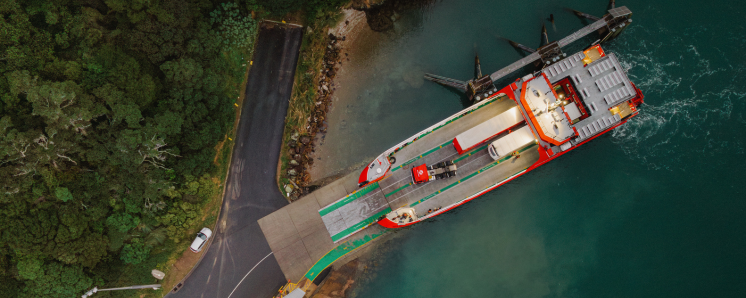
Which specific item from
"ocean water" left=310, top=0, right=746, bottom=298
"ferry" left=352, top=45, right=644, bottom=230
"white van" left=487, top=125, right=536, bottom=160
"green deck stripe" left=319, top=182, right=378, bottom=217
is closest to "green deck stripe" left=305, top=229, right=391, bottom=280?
"ocean water" left=310, top=0, right=746, bottom=298

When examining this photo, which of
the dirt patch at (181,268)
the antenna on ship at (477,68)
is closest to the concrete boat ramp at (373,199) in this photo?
the antenna on ship at (477,68)

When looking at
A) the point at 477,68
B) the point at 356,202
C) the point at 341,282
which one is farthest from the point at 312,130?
the point at 477,68

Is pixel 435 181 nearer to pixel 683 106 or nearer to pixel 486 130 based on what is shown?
pixel 486 130

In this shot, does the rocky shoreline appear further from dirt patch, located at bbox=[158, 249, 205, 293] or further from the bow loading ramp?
dirt patch, located at bbox=[158, 249, 205, 293]

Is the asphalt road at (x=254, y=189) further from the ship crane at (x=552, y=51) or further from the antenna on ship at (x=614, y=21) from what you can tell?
the antenna on ship at (x=614, y=21)

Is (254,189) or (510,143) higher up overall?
(254,189)

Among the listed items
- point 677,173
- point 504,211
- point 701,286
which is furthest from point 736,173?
point 504,211
